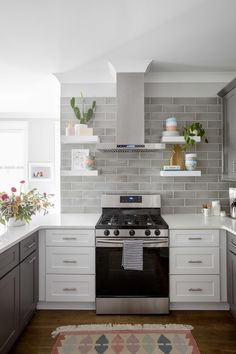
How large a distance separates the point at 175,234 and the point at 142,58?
1810 mm

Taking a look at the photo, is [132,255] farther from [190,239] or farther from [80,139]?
[80,139]

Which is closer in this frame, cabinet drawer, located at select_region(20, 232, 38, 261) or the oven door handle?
cabinet drawer, located at select_region(20, 232, 38, 261)

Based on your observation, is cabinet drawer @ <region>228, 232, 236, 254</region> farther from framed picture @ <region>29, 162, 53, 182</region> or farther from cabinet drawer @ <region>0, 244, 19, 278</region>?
framed picture @ <region>29, 162, 53, 182</region>

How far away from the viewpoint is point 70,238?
2564 millimetres

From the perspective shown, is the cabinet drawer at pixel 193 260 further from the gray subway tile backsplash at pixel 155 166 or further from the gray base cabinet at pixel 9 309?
the gray base cabinet at pixel 9 309

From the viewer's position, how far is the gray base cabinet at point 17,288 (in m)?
1.79

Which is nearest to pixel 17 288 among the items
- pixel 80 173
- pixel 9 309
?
pixel 9 309

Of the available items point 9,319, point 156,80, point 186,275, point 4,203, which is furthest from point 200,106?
point 9,319

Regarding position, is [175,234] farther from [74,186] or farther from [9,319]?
[9,319]

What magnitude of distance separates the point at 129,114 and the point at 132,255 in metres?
1.46

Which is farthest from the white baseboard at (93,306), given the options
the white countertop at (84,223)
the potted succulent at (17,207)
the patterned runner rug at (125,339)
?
the potted succulent at (17,207)

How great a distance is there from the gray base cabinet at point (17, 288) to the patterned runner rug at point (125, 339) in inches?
12.8

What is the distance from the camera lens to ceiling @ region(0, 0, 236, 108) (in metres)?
1.92

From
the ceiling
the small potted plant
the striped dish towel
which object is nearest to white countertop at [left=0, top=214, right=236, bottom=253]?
the striped dish towel
